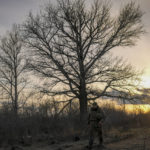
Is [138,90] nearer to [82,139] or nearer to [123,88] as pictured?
[123,88]

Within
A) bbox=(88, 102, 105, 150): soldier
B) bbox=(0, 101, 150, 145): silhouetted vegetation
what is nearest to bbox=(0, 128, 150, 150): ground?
bbox=(0, 101, 150, 145): silhouetted vegetation

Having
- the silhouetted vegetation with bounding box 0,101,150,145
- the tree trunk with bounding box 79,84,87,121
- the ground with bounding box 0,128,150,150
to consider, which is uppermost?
the tree trunk with bounding box 79,84,87,121

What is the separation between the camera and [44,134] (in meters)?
14.8

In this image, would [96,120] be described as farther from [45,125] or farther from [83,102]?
[83,102]

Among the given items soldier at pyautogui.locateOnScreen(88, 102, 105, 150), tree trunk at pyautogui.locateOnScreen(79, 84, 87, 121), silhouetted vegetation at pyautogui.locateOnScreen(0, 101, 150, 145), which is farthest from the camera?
tree trunk at pyautogui.locateOnScreen(79, 84, 87, 121)

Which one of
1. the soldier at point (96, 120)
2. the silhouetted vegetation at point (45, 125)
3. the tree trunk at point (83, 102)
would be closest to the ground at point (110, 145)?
the silhouetted vegetation at point (45, 125)

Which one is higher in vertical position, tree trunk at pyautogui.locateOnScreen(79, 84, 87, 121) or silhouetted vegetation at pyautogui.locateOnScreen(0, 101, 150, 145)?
tree trunk at pyautogui.locateOnScreen(79, 84, 87, 121)

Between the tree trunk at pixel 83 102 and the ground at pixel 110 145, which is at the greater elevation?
the tree trunk at pixel 83 102

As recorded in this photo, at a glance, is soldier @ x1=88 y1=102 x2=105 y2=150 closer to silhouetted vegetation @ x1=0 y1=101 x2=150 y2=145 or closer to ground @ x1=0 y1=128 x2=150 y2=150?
ground @ x1=0 y1=128 x2=150 y2=150

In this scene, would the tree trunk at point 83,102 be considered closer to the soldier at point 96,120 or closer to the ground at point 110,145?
the ground at point 110,145

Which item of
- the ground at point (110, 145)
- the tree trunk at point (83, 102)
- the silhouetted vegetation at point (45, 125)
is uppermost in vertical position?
the tree trunk at point (83, 102)

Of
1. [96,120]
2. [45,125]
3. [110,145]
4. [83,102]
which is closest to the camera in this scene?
[96,120]

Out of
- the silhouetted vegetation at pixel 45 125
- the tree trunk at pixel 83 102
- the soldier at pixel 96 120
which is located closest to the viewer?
the soldier at pixel 96 120

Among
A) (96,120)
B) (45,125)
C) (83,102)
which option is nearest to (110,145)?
(96,120)
